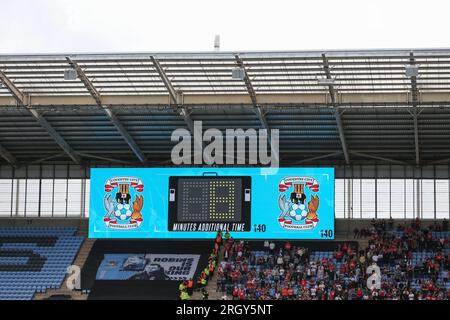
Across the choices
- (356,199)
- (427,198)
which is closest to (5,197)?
(356,199)

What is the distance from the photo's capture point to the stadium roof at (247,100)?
34.2 m

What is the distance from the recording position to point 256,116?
37.9 m

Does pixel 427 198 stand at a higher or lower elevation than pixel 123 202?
higher

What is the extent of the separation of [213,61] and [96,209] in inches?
484

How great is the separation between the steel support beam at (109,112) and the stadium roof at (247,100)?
0.06 metres

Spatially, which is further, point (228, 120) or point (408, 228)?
point (408, 228)

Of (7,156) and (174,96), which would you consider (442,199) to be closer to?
(174,96)

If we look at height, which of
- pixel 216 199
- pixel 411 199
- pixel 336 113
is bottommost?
pixel 216 199

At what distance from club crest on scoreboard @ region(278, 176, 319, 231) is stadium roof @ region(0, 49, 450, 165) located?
2.01 metres

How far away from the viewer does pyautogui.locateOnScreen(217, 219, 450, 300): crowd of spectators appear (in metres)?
36.7

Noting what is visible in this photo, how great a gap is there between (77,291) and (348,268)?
43.3 feet

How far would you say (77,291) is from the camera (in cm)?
3941
